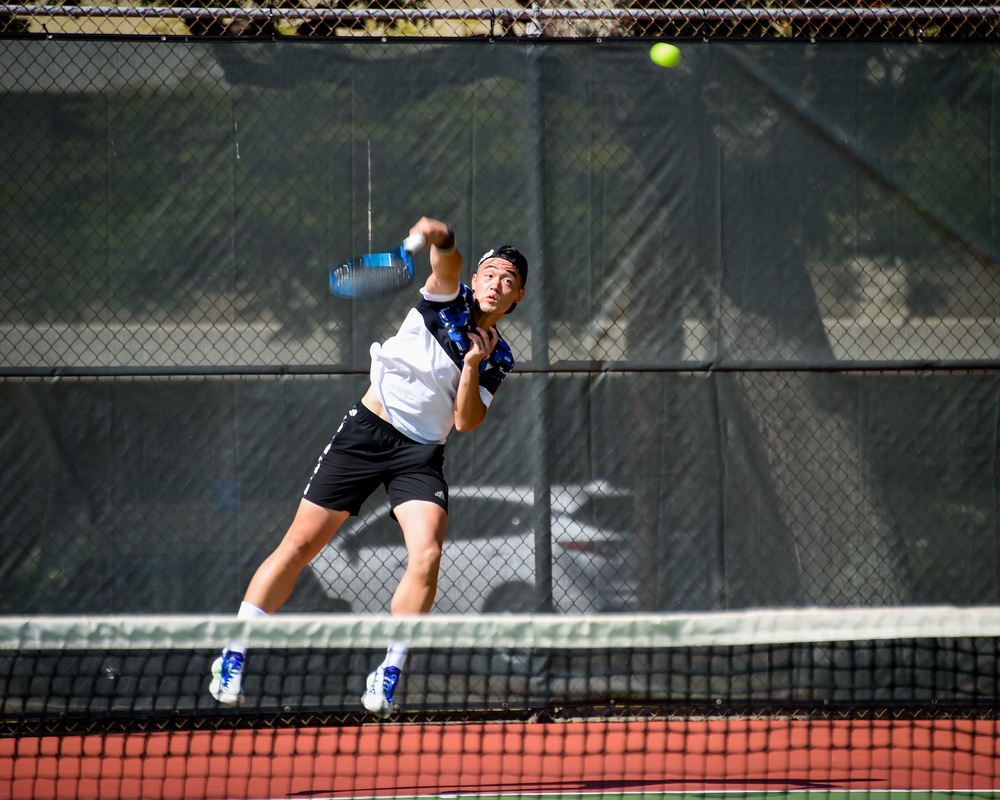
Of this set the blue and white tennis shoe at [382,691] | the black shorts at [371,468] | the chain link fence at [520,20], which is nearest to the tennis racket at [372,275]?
the black shorts at [371,468]

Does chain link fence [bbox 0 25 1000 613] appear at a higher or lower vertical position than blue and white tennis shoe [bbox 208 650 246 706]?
higher

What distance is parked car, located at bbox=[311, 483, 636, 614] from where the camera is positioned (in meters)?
4.23

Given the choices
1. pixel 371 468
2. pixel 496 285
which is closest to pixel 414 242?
pixel 496 285

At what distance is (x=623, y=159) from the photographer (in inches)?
169

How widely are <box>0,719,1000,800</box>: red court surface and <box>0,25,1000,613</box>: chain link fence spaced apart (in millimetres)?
540

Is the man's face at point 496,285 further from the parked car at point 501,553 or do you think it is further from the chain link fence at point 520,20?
the chain link fence at point 520,20

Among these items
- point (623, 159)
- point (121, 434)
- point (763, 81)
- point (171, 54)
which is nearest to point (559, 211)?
point (623, 159)

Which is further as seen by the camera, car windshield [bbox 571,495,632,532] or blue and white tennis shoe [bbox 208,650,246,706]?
car windshield [bbox 571,495,632,532]

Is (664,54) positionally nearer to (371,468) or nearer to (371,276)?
(371,276)

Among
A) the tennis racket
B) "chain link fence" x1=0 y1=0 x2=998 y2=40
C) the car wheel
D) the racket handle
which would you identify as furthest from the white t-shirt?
"chain link fence" x1=0 y1=0 x2=998 y2=40

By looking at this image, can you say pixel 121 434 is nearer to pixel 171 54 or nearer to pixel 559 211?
pixel 171 54

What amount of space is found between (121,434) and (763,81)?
3116 mm

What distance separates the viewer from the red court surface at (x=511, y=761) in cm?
343

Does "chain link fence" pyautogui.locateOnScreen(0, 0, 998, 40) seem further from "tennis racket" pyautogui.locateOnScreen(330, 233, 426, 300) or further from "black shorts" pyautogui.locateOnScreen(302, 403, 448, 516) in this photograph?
"black shorts" pyautogui.locateOnScreen(302, 403, 448, 516)
